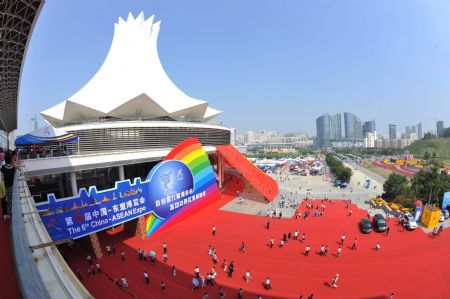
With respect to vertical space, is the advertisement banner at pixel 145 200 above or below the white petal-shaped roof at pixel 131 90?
below

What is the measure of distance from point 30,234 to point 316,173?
51.8m

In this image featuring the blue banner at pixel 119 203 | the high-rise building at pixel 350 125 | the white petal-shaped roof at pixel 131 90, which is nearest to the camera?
the blue banner at pixel 119 203

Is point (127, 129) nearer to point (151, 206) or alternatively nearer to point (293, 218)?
point (151, 206)

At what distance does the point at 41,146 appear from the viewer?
54.6 feet

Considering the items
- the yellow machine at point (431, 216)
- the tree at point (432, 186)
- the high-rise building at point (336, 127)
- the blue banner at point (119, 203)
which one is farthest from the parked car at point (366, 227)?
the high-rise building at point (336, 127)

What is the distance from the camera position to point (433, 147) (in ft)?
322

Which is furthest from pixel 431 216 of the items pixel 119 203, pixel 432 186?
pixel 119 203

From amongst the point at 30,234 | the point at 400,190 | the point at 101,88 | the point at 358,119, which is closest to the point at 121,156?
the point at 101,88

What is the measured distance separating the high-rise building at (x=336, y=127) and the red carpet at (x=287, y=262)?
177010 mm

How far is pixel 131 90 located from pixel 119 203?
13.3 metres

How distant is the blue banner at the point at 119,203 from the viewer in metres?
12.0

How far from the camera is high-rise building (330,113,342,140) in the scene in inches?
7219

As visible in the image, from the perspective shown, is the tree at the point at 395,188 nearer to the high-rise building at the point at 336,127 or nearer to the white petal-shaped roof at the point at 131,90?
the white petal-shaped roof at the point at 131,90

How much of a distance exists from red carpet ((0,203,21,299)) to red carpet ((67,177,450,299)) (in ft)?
27.1
